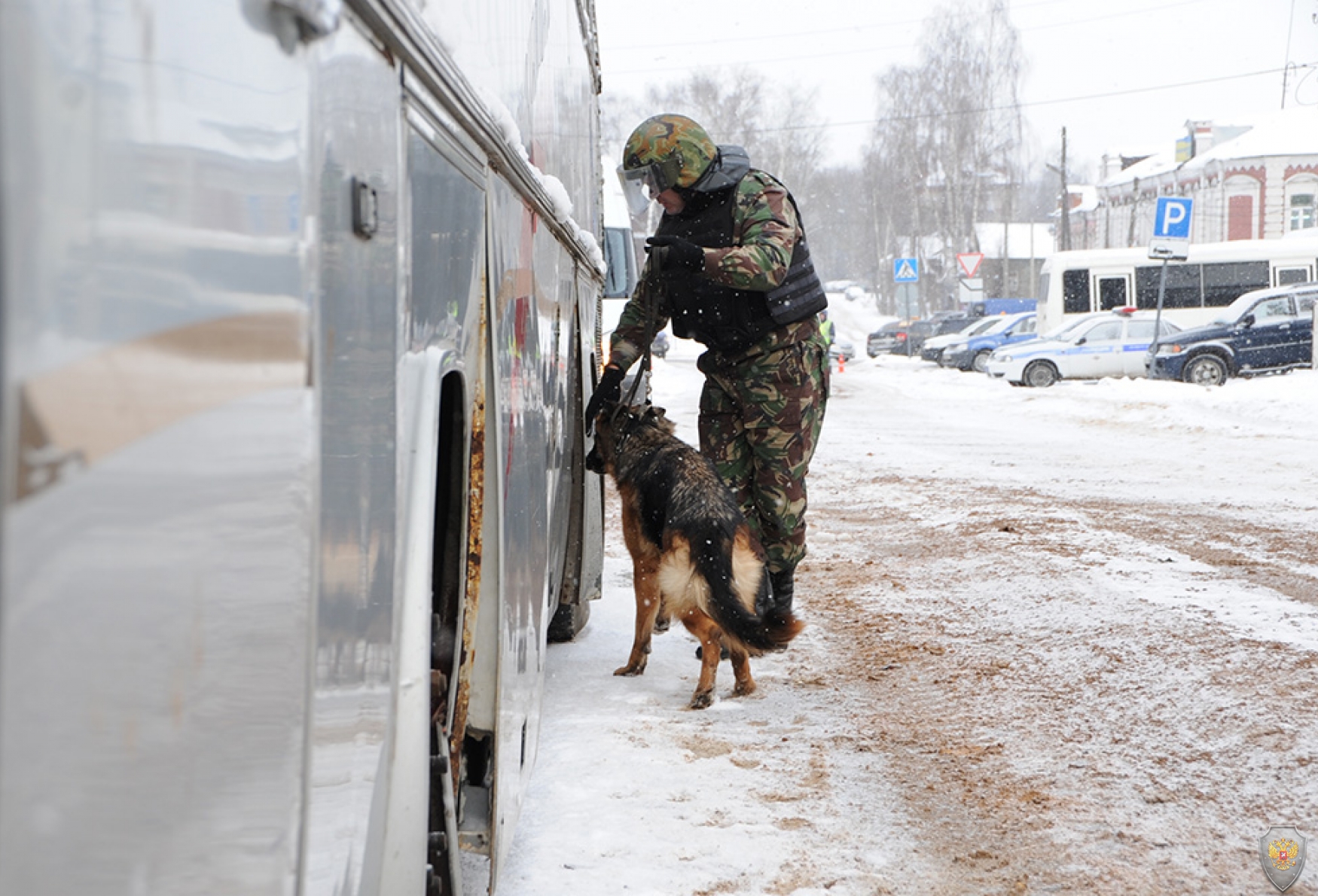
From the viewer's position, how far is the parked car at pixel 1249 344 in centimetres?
2222

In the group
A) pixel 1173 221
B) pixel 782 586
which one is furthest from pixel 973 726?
pixel 1173 221

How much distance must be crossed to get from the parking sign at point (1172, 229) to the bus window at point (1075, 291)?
12.0 meters

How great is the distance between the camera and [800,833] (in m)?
3.04

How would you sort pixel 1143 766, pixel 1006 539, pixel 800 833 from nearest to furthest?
pixel 800 833, pixel 1143 766, pixel 1006 539

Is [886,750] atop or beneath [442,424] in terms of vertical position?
beneath

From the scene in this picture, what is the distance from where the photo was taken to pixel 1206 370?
2234cm

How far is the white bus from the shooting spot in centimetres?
67

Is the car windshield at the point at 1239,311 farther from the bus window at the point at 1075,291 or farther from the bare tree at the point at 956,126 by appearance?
the bare tree at the point at 956,126

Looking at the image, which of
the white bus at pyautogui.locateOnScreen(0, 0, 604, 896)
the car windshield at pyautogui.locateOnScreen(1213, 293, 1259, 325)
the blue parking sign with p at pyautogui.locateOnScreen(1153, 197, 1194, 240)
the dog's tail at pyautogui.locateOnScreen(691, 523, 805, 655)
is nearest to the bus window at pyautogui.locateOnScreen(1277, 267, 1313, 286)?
the car windshield at pyautogui.locateOnScreen(1213, 293, 1259, 325)

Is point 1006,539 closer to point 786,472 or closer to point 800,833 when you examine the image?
point 786,472

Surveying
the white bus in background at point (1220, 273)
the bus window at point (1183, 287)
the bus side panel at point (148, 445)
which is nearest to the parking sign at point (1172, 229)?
the white bus in background at point (1220, 273)

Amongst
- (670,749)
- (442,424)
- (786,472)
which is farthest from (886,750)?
(442,424)

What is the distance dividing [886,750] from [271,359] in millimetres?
3064

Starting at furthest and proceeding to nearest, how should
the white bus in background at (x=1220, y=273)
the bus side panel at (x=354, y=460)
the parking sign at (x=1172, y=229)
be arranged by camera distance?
the white bus in background at (x=1220, y=273) < the parking sign at (x=1172, y=229) < the bus side panel at (x=354, y=460)
